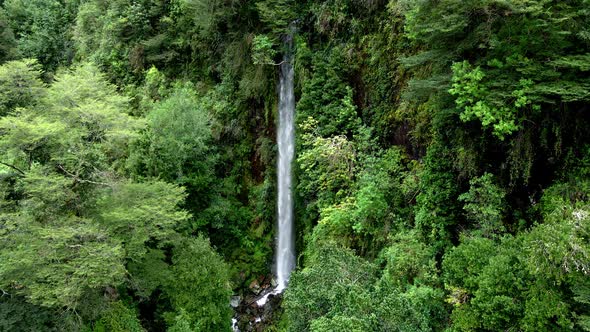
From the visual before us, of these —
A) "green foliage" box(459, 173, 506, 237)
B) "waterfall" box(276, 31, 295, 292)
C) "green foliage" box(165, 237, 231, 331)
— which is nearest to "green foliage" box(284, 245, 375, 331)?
"green foliage" box(459, 173, 506, 237)

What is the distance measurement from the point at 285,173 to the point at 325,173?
4578 mm

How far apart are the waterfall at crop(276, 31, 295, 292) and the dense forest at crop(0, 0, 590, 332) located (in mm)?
495

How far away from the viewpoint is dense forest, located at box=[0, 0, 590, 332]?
22.4 ft

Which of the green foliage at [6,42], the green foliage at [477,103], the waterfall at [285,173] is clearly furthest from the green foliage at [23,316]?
the green foliage at [6,42]

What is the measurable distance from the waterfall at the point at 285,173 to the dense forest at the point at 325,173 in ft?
1.62

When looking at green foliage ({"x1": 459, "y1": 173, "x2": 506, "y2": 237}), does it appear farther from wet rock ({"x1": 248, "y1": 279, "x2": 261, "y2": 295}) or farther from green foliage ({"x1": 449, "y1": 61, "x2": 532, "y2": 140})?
wet rock ({"x1": 248, "y1": 279, "x2": 261, "y2": 295})

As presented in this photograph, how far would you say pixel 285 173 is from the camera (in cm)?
1681

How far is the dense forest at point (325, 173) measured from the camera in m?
6.82

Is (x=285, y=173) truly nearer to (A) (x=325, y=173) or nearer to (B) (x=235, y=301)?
(A) (x=325, y=173)

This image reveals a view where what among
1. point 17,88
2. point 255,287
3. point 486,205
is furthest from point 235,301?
point 486,205

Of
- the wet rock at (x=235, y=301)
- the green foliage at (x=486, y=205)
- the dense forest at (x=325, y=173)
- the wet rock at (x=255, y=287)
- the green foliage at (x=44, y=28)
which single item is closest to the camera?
the dense forest at (x=325, y=173)

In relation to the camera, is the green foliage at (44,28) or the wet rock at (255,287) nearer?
the wet rock at (255,287)

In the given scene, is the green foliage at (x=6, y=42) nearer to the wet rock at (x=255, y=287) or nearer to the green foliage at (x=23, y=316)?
the green foliage at (x=23, y=316)

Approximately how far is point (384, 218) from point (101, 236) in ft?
24.2
